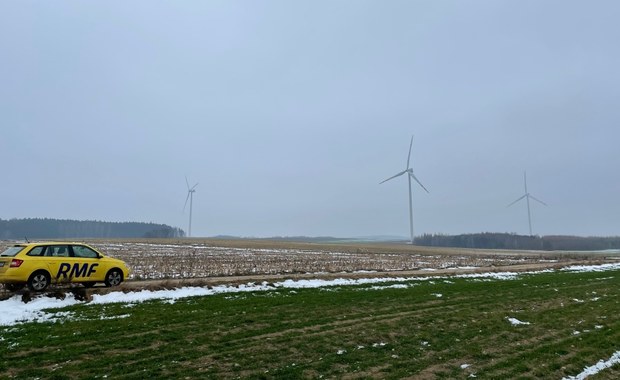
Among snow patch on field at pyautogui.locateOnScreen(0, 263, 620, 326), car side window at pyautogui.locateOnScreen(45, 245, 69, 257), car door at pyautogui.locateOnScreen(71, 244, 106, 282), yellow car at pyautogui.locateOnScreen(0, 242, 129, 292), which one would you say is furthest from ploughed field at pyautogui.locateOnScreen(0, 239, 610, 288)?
car side window at pyautogui.locateOnScreen(45, 245, 69, 257)

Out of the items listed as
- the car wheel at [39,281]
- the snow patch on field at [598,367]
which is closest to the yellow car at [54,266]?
the car wheel at [39,281]

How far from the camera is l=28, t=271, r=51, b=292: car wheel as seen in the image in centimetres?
1784

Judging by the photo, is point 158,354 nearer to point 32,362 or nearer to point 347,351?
point 32,362

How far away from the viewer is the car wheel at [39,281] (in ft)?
58.5

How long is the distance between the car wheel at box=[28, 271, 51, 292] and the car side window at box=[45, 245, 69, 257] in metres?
0.91

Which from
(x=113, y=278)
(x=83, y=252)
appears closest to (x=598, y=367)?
(x=113, y=278)

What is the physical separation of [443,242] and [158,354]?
177 metres

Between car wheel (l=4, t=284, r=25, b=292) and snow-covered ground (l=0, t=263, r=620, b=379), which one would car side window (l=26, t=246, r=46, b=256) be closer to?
car wheel (l=4, t=284, r=25, b=292)

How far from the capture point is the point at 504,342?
1280 cm

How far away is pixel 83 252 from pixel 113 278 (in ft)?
5.78

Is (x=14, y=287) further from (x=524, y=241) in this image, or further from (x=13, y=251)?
(x=524, y=241)

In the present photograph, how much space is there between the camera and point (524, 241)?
163125 millimetres

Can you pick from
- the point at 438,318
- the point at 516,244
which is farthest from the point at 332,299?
the point at 516,244

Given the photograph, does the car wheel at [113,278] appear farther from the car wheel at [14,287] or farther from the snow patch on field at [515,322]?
the snow patch on field at [515,322]
